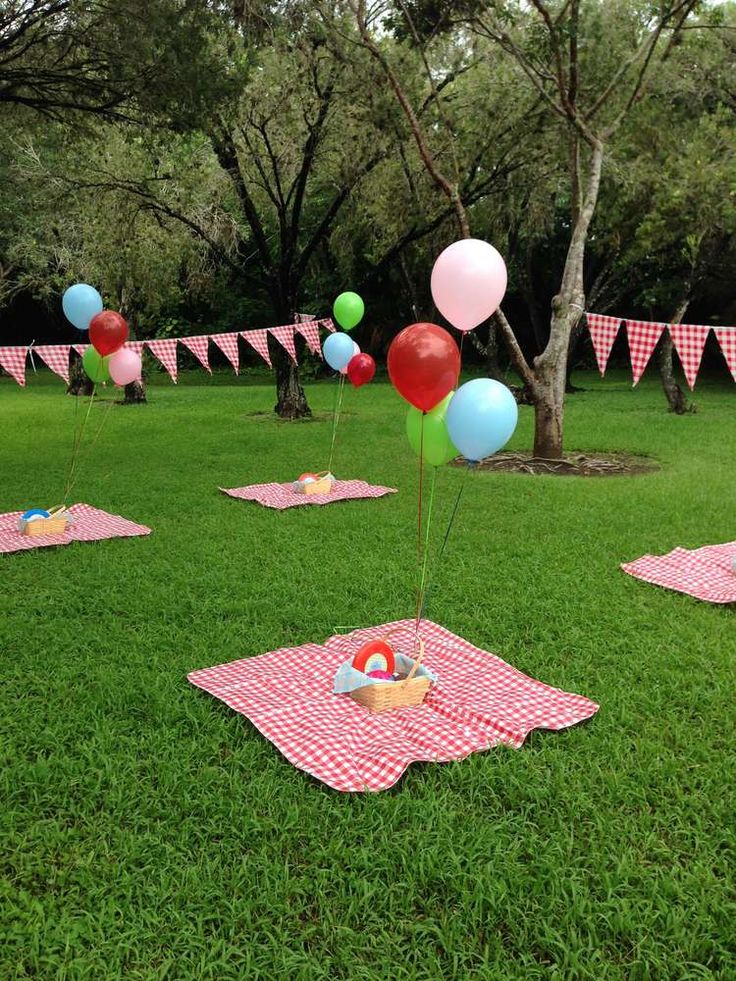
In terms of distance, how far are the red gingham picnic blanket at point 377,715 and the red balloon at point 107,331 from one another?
12.2 ft

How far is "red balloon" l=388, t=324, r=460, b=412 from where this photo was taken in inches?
145

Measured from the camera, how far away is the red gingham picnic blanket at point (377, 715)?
3.41 meters

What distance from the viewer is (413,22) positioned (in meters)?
9.97

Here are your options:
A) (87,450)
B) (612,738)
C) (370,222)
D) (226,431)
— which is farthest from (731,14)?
(612,738)

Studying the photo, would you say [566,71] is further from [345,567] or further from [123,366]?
[345,567]

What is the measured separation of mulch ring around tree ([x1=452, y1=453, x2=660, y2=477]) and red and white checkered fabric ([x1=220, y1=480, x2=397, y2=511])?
2.09 meters

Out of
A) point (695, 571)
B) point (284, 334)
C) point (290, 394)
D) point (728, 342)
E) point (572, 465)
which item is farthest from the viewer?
point (290, 394)

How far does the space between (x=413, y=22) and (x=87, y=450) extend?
292 inches

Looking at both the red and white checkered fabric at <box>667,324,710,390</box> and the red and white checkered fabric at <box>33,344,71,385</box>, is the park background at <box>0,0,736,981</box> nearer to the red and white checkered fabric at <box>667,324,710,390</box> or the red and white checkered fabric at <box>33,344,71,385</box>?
the red and white checkered fabric at <box>33,344,71,385</box>

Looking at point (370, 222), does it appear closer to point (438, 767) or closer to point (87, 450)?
point (87, 450)

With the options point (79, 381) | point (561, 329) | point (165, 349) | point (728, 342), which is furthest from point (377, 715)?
point (79, 381)

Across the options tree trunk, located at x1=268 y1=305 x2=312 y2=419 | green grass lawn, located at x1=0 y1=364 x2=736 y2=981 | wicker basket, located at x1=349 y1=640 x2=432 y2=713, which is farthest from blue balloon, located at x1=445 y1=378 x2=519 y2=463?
tree trunk, located at x1=268 y1=305 x2=312 y2=419

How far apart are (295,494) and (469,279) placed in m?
5.08

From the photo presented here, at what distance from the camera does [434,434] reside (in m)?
4.02
